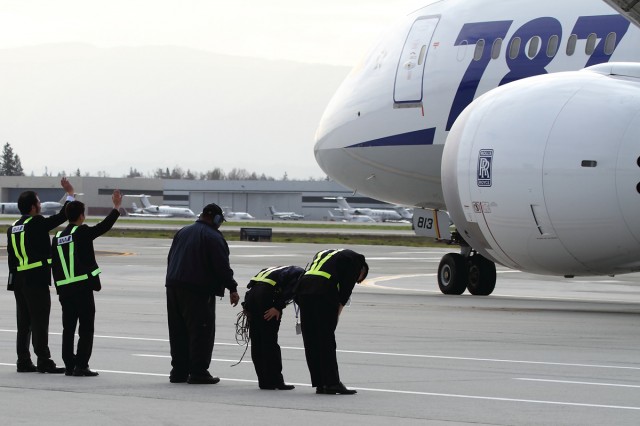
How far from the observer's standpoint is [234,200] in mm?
196000

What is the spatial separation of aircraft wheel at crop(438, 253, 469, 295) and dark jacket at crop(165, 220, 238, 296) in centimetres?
1546

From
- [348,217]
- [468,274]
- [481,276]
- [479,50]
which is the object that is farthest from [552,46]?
[348,217]

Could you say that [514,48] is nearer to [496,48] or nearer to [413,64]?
[496,48]

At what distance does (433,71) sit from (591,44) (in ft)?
13.7

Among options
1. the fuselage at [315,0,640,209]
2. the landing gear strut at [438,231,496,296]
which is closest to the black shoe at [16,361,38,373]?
the fuselage at [315,0,640,209]

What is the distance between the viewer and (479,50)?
27531mm

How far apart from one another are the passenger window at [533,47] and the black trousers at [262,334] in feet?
48.1

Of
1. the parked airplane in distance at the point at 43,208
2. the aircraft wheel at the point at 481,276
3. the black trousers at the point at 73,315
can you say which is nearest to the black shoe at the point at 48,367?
the black trousers at the point at 73,315

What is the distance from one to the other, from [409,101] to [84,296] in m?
16.2

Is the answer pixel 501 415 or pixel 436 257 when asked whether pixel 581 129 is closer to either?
pixel 501 415

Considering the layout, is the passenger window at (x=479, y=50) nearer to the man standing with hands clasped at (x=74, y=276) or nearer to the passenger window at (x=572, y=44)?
the passenger window at (x=572, y=44)

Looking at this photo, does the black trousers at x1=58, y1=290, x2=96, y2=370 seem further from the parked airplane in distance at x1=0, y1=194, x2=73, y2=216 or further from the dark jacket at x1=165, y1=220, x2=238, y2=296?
the parked airplane in distance at x1=0, y1=194, x2=73, y2=216

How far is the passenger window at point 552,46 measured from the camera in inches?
1025

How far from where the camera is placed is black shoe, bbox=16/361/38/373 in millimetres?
13883
